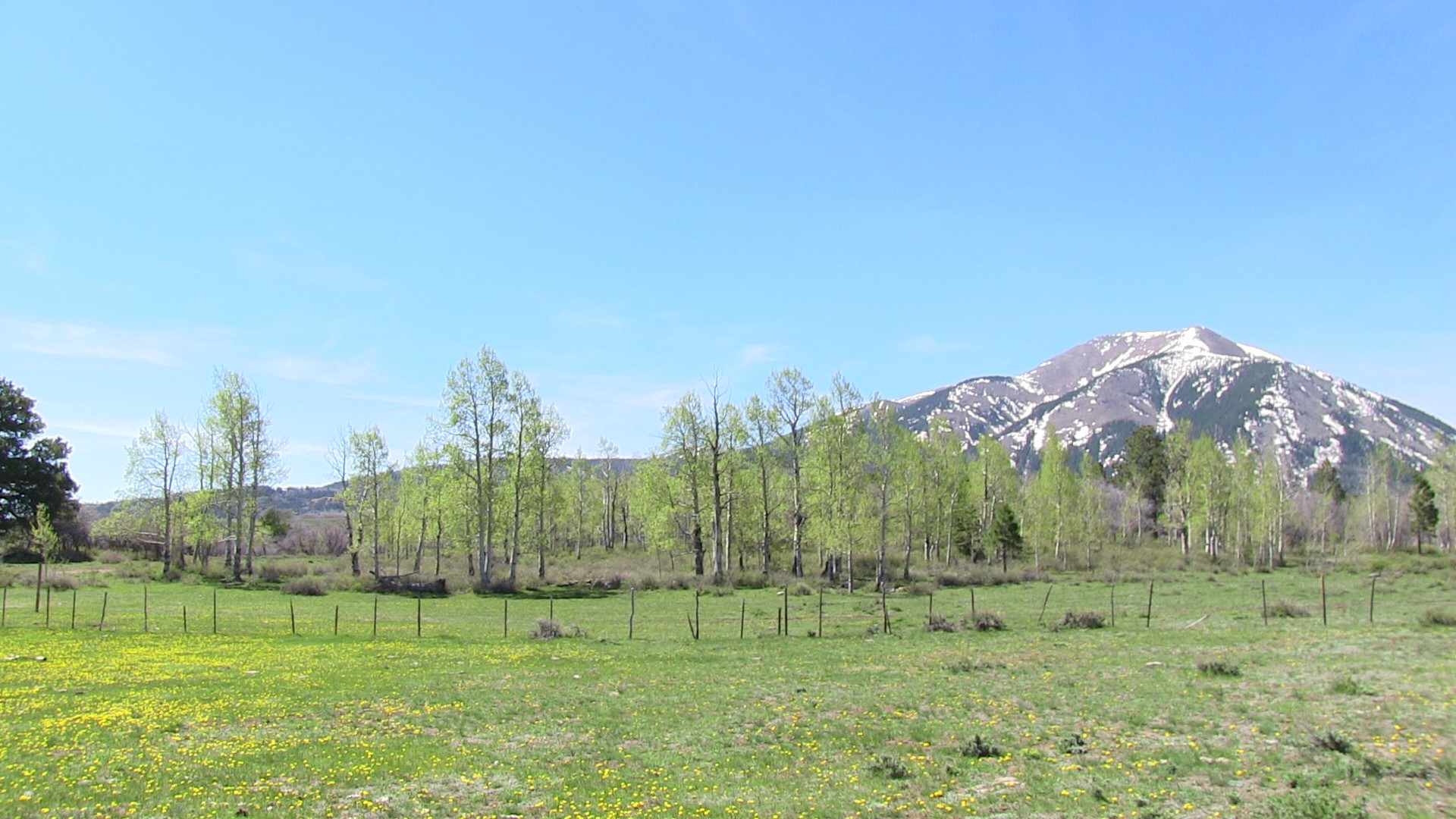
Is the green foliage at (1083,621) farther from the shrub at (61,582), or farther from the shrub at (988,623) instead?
the shrub at (61,582)

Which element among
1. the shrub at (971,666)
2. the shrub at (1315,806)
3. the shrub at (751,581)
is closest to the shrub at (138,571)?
the shrub at (751,581)

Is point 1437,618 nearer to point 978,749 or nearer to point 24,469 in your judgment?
point 978,749

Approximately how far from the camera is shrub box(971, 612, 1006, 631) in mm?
36341

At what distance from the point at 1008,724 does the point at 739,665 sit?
12.5 meters

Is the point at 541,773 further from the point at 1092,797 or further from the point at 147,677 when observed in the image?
the point at 147,677

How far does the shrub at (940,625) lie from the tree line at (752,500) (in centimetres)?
2440

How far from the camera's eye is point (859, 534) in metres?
64.9

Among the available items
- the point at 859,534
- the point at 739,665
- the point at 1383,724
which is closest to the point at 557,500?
the point at 859,534

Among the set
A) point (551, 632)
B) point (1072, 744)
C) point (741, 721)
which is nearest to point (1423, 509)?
point (551, 632)

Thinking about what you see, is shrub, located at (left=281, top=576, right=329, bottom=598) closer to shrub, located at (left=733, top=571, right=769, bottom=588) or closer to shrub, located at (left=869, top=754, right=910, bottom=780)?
shrub, located at (left=733, top=571, right=769, bottom=588)

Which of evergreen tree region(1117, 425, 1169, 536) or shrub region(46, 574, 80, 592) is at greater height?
evergreen tree region(1117, 425, 1169, 536)

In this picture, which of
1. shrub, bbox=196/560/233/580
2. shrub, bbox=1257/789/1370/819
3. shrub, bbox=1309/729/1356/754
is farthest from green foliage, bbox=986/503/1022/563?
shrub, bbox=1257/789/1370/819

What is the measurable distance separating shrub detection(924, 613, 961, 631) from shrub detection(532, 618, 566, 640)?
56.0ft

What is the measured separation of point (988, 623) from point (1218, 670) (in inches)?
610
